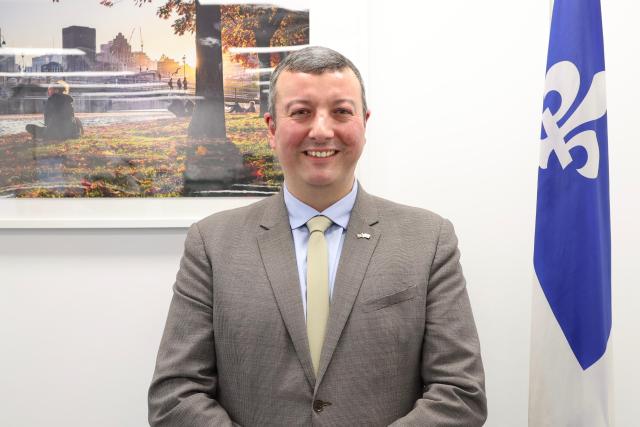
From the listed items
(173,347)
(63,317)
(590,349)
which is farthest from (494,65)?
(63,317)

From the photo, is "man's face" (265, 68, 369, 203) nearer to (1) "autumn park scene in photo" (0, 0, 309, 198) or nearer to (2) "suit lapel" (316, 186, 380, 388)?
(2) "suit lapel" (316, 186, 380, 388)

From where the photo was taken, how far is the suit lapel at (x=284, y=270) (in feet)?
4.49

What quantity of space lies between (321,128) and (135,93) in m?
0.88

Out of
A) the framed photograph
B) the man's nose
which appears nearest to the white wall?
the framed photograph

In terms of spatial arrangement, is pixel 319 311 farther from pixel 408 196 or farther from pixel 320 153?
pixel 408 196

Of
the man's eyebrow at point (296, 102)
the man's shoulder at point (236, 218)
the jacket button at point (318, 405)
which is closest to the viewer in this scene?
the jacket button at point (318, 405)

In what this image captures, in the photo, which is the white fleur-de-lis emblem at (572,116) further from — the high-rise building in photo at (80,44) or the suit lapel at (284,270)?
the high-rise building in photo at (80,44)

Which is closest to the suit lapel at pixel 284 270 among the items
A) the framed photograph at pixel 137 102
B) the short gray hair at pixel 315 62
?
the short gray hair at pixel 315 62

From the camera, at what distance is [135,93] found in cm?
196

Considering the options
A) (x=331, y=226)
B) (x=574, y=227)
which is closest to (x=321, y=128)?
(x=331, y=226)

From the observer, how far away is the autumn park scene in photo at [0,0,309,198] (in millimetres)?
1935

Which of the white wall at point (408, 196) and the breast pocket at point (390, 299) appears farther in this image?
the white wall at point (408, 196)

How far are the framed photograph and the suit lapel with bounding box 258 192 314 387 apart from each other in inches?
19.5

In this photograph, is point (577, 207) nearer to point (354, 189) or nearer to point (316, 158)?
point (354, 189)
